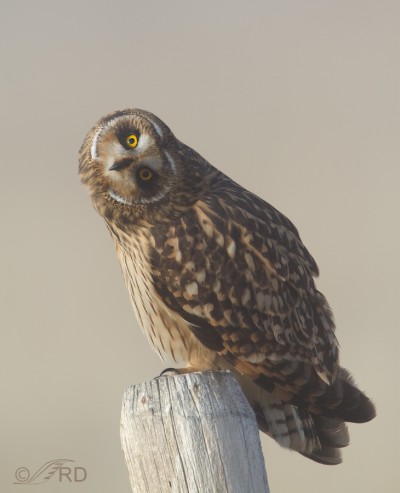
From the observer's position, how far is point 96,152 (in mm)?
4379

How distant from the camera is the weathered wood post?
311cm

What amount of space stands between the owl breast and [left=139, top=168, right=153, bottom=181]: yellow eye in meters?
0.21

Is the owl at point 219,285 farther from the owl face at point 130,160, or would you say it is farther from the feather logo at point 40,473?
the feather logo at point 40,473

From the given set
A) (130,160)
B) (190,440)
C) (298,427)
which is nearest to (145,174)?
(130,160)

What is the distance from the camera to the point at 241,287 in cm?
432

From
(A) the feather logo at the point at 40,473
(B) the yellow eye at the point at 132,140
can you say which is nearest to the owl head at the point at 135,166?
(B) the yellow eye at the point at 132,140

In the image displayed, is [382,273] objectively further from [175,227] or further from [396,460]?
[175,227]

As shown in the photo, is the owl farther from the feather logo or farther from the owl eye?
the feather logo

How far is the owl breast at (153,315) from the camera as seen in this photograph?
4363 millimetres

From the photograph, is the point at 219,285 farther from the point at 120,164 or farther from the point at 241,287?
the point at 120,164

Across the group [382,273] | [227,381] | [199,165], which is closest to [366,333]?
[382,273]

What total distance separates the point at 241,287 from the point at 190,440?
1.27m

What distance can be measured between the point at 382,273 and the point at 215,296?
185 inches

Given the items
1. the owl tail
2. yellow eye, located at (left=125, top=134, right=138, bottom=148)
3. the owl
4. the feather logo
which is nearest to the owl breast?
the owl
